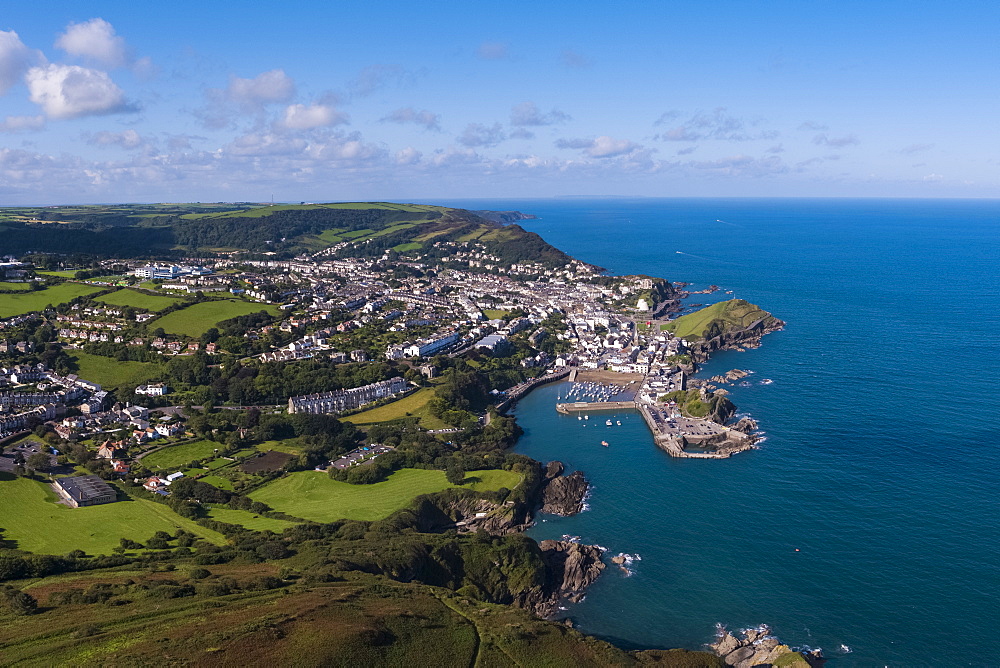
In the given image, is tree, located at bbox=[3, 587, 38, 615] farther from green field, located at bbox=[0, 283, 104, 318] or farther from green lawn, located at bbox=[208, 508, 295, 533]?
green field, located at bbox=[0, 283, 104, 318]

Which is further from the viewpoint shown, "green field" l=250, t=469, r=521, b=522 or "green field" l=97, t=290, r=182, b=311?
"green field" l=97, t=290, r=182, b=311

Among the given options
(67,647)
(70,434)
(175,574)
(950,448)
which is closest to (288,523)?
(175,574)

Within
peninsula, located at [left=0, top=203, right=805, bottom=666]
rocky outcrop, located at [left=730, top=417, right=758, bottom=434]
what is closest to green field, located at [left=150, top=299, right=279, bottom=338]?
peninsula, located at [left=0, top=203, right=805, bottom=666]

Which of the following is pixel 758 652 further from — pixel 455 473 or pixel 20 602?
pixel 20 602

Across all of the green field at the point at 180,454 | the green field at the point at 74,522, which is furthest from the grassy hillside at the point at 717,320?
the green field at the point at 74,522

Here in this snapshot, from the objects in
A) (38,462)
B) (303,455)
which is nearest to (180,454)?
(38,462)

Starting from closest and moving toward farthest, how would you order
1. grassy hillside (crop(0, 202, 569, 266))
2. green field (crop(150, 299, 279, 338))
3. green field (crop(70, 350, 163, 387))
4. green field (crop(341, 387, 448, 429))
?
green field (crop(341, 387, 448, 429)) < green field (crop(70, 350, 163, 387)) < green field (crop(150, 299, 279, 338)) < grassy hillside (crop(0, 202, 569, 266))

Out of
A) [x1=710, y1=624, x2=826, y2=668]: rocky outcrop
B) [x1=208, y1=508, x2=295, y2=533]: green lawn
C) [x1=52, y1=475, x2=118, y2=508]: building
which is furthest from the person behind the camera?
[x1=52, y1=475, x2=118, y2=508]: building

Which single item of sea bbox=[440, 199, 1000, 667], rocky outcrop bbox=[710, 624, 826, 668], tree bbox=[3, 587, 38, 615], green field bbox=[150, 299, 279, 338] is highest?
green field bbox=[150, 299, 279, 338]
